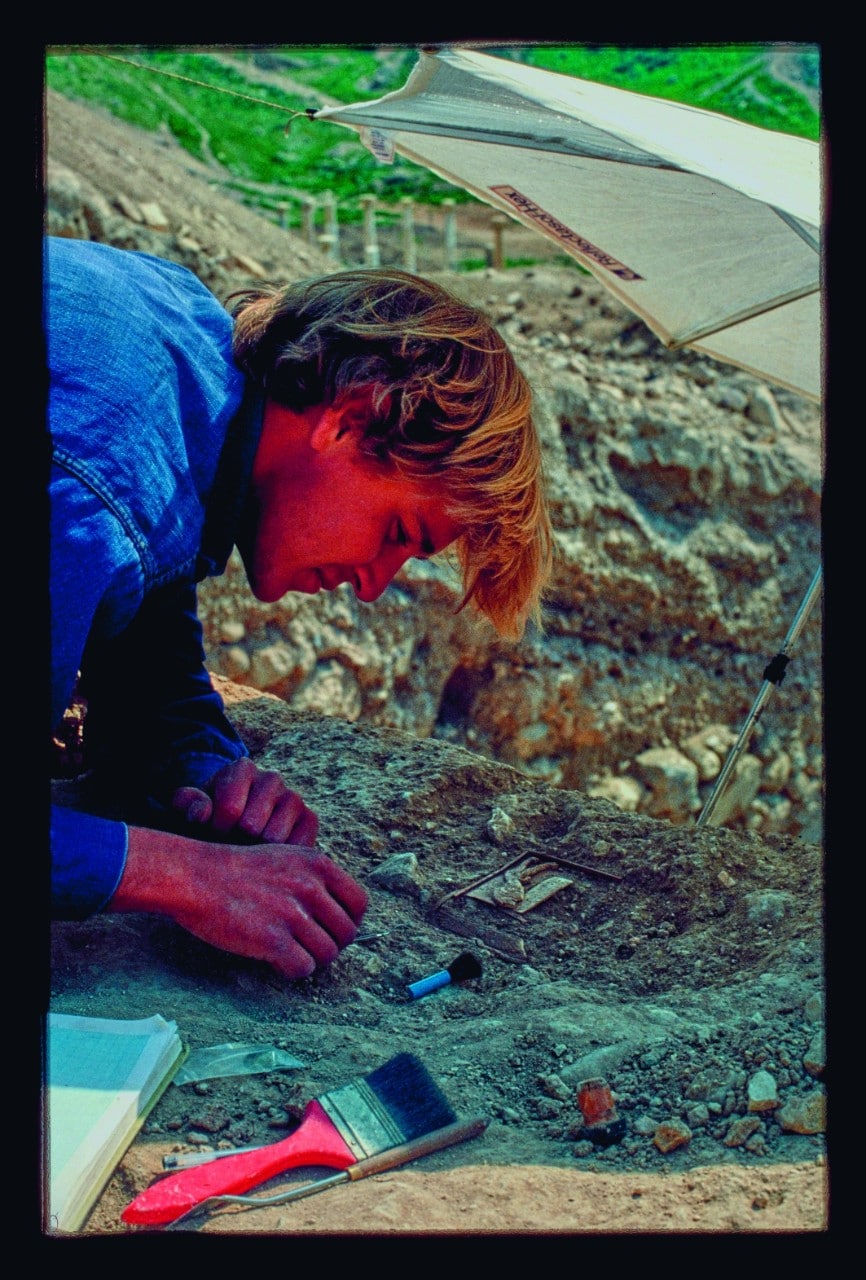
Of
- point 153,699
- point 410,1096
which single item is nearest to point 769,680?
point 153,699

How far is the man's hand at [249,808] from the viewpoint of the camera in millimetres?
2121

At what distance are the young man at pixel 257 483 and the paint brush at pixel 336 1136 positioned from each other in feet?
1.19

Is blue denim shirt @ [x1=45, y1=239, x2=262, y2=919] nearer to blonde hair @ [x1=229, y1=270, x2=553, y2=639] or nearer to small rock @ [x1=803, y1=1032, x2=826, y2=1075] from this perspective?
blonde hair @ [x1=229, y1=270, x2=553, y2=639]

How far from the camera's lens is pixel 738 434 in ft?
25.1

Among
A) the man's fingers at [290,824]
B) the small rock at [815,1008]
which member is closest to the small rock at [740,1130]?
the small rock at [815,1008]

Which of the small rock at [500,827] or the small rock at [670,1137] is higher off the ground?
the small rock at [670,1137]

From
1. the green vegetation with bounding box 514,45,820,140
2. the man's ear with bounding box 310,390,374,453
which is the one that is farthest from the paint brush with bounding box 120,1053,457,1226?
the green vegetation with bounding box 514,45,820,140

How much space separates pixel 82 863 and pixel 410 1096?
568 mm

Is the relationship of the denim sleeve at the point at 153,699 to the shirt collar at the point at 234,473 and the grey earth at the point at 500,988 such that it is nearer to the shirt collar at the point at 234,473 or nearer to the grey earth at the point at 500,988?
the grey earth at the point at 500,988

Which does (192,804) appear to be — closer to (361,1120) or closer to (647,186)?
(361,1120)

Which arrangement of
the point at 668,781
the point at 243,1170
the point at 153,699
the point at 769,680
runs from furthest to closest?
the point at 668,781
the point at 769,680
the point at 153,699
the point at 243,1170

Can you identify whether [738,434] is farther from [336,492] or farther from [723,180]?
[336,492]

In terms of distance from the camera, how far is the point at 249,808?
7.03ft

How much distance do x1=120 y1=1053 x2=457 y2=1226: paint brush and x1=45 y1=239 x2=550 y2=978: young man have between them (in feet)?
1.19
